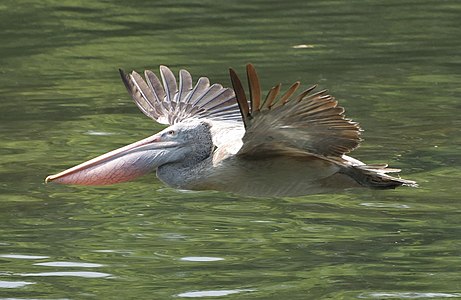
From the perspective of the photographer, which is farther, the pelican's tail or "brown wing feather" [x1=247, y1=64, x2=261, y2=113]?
the pelican's tail

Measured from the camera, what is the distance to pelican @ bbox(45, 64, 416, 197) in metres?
7.23

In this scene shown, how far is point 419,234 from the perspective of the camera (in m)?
8.78

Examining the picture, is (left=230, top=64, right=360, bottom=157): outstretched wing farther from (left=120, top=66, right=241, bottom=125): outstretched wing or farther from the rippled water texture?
(left=120, top=66, right=241, bottom=125): outstretched wing

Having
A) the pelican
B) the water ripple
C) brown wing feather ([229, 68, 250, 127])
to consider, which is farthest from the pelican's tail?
brown wing feather ([229, 68, 250, 127])

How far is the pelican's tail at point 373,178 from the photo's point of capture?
8.11 m

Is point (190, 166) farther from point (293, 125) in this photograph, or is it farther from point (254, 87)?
point (254, 87)

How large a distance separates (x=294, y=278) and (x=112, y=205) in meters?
2.18

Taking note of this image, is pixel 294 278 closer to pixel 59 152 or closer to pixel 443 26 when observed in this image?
pixel 59 152

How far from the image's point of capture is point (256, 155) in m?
7.85

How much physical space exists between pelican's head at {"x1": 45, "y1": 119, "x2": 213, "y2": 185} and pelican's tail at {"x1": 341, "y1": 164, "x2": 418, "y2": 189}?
91cm

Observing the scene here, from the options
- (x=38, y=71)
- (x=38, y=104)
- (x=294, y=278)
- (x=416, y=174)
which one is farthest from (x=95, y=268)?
(x=38, y=71)

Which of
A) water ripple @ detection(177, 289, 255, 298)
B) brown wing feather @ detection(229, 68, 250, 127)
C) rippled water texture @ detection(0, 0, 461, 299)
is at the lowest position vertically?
water ripple @ detection(177, 289, 255, 298)

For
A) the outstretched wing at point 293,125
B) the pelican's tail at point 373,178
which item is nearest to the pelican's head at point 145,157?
the outstretched wing at point 293,125

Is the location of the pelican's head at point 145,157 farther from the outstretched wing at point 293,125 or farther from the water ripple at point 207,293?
the water ripple at point 207,293
